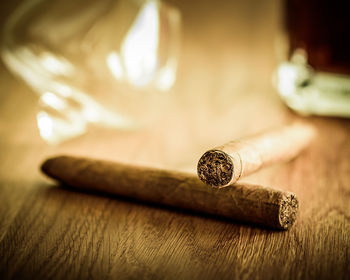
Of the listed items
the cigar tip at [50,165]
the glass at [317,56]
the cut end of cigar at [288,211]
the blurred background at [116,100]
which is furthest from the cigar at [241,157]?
the glass at [317,56]

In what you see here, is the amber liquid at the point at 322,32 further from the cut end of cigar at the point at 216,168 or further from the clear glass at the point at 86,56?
the cut end of cigar at the point at 216,168

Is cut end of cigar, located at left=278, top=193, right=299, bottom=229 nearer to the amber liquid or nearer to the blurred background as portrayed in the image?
the blurred background

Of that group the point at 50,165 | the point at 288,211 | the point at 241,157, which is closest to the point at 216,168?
the point at 241,157

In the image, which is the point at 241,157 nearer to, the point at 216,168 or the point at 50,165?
the point at 216,168

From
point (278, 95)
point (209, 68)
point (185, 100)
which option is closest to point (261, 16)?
point (209, 68)

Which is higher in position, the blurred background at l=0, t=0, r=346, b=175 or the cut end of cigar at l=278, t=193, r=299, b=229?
the blurred background at l=0, t=0, r=346, b=175

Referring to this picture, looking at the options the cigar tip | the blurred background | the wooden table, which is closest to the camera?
the wooden table

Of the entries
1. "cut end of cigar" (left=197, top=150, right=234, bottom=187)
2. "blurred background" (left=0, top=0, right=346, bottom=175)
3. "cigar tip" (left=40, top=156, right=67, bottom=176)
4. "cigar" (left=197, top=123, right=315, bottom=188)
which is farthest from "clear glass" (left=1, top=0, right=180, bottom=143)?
"cut end of cigar" (left=197, top=150, right=234, bottom=187)
